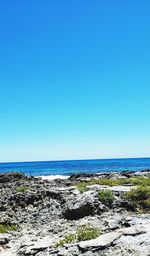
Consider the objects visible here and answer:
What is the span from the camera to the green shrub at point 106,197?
20.5 metres

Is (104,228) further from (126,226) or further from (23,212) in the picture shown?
(23,212)

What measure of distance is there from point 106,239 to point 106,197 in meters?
7.21

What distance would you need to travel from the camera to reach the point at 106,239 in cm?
1355

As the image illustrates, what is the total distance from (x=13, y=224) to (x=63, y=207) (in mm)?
3089

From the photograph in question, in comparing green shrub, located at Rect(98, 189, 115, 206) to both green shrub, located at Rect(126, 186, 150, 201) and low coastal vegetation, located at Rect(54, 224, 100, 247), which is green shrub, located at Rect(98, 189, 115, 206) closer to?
green shrub, located at Rect(126, 186, 150, 201)

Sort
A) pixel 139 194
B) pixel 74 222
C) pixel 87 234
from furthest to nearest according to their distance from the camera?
pixel 139 194 < pixel 74 222 < pixel 87 234

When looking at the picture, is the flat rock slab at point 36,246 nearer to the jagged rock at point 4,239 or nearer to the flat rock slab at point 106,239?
the jagged rock at point 4,239

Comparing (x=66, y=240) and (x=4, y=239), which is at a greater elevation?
(x=66, y=240)

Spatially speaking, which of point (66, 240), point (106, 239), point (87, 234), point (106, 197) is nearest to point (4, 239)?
point (66, 240)

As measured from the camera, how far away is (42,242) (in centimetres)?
1489

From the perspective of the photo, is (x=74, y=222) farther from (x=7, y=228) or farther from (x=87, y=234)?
(x=87, y=234)

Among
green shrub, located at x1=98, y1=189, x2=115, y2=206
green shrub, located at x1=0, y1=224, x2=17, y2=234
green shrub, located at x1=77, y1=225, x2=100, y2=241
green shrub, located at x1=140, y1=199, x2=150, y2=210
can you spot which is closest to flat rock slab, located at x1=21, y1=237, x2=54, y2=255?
green shrub, located at x1=77, y1=225, x2=100, y2=241

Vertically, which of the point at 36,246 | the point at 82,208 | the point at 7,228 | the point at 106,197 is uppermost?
the point at 106,197

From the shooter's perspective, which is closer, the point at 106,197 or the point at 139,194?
the point at 106,197
